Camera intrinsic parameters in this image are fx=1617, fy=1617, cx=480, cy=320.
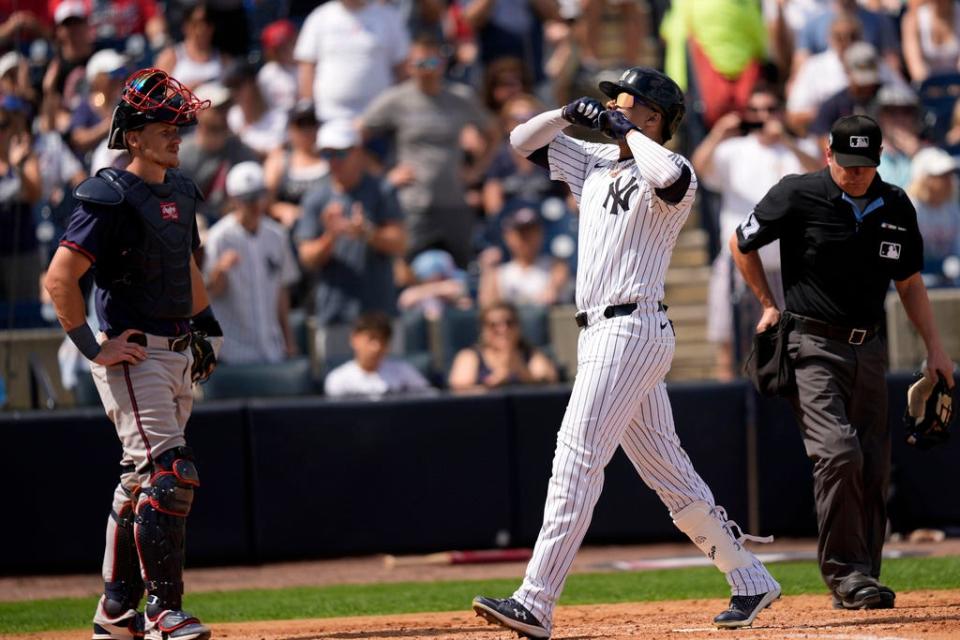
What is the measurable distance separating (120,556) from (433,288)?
5824 mm

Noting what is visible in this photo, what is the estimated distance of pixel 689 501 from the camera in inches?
243

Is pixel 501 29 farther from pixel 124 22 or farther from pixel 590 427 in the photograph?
pixel 590 427

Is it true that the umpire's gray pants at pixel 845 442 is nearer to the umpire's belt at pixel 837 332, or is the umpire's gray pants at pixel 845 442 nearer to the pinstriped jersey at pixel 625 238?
the umpire's belt at pixel 837 332

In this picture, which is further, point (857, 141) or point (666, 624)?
point (857, 141)

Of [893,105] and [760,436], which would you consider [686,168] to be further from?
[893,105]

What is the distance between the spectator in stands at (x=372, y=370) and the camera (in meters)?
10.2

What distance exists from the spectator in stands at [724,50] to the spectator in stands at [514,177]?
125 centimetres

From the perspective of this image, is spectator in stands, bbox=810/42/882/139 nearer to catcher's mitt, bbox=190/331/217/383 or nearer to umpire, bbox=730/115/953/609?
umpire, bbox=730/115/953/609

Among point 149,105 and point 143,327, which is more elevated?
point 149,105

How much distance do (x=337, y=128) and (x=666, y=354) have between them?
5.77 meters

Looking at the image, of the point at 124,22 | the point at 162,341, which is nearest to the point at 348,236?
the point at 124,22

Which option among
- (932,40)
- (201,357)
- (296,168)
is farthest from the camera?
(932,40)

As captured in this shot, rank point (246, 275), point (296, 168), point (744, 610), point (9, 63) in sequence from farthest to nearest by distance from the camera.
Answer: point (296, 168), point (9, 63), point (246, 275), point (744, 610)

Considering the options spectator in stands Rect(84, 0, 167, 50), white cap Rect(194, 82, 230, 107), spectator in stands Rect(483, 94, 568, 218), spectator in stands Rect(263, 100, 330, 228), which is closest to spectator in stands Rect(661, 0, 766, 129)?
spectator in stands Rect(483, 94, 568, 218)
